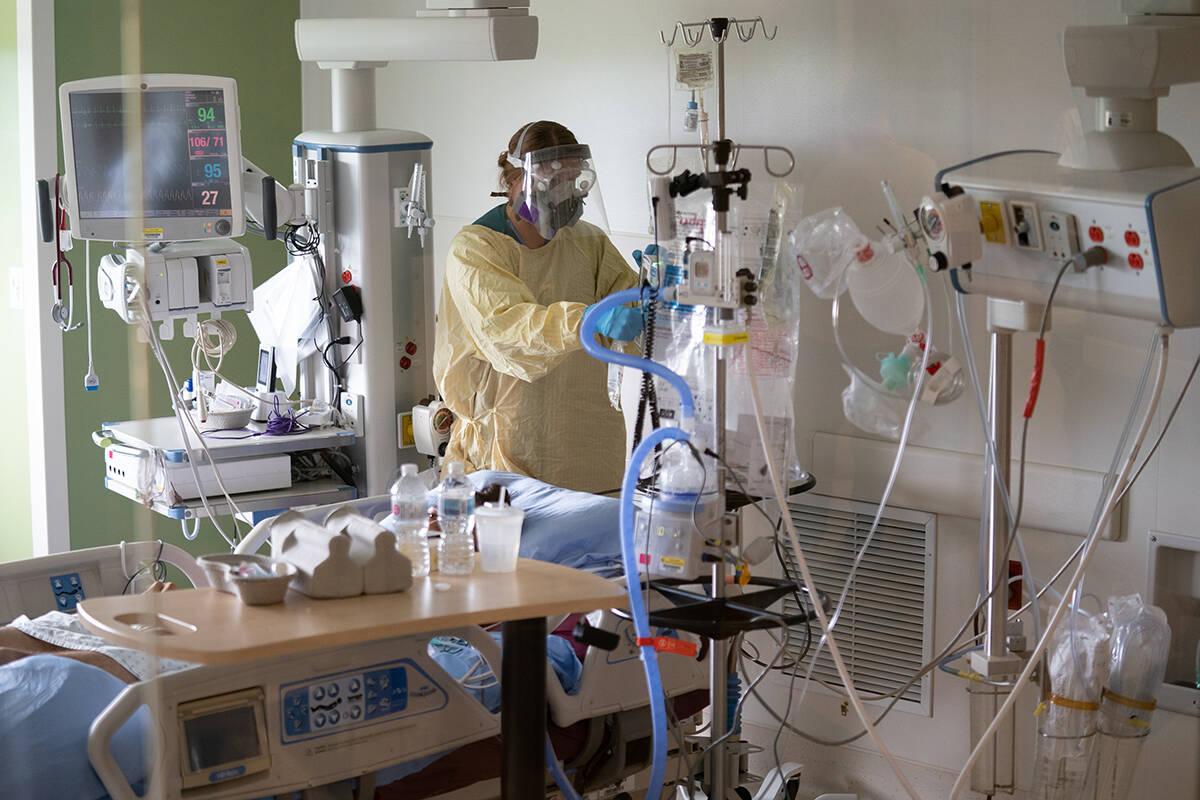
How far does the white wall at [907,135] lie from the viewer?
3033mm

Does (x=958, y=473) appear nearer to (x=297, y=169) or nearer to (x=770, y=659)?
(x=770, y=659)

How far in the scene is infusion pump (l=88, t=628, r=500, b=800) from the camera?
222 centimetres

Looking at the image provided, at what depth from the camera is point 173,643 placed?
203 centimetres

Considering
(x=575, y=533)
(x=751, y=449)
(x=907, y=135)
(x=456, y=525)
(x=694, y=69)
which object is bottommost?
(x=575, y=533)

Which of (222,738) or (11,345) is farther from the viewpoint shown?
(11,345)

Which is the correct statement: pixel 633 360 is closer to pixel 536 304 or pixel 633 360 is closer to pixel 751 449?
pixel 751 449

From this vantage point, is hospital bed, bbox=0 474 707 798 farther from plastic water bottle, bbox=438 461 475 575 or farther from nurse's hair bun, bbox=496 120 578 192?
nurse's hair bun, bbox=496 120 578 192

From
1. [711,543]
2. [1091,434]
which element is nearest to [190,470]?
[711,543]

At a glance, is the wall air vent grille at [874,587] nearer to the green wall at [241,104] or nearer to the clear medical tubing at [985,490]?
the clear medical tubing at [985,490]

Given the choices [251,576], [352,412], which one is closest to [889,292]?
[251,576]

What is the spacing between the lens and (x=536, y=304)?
339 centimetres

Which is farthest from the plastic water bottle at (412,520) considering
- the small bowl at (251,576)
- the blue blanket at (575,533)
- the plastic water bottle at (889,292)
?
the plastic water bottle at (889,292)

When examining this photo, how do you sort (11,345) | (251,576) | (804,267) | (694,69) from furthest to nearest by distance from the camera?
(11,345) < (694,69) < (804,267) < (251,576)

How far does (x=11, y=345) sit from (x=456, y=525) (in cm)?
240
